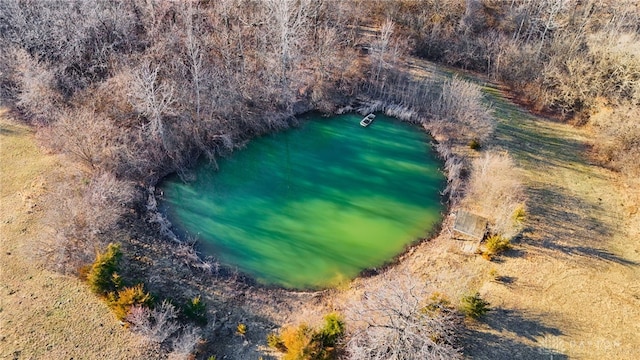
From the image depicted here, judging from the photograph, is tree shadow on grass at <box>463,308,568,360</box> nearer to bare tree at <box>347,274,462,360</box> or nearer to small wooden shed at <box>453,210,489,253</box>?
bare tree at <box>347,274,462,360</box>

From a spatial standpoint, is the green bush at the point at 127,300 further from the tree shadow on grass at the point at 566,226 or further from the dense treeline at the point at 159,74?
the tree shadow on grass at the point at 566,226

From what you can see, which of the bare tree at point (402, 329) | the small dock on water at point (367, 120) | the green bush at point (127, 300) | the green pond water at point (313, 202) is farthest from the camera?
the small dock on water at point (367, 120)

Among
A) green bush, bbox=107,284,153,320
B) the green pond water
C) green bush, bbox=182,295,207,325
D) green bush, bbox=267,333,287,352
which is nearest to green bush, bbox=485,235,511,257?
the green pond water

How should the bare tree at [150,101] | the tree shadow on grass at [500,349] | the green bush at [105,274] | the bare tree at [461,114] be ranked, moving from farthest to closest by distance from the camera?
the bare tree at [461,114] → the bare tree at [150,101] → the green bush at [105,274] → the tree shadow on grass at [500,349]

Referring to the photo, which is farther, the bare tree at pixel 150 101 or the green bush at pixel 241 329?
the bare tree at pixel 150 101

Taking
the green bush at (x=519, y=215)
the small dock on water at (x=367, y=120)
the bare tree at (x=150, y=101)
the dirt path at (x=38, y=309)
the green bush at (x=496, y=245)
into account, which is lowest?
the dirt path at (x=38, y=309)

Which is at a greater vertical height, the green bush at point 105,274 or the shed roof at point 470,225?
the shed roof at point 470,225

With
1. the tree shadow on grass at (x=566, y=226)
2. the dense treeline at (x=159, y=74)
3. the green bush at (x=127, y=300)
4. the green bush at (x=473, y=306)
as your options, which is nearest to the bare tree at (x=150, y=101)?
the dense treeline at (x=159, y=74)
